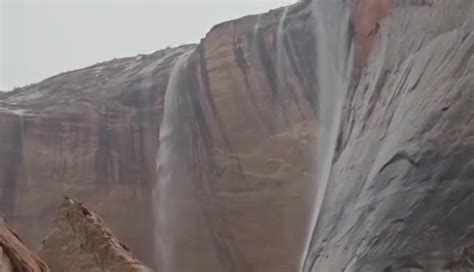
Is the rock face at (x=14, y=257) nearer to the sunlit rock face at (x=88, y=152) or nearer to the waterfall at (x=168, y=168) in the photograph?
the waterfall at (x=168, y=168)

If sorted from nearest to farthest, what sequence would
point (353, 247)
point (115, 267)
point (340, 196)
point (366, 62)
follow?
point (115, 267), point (353, 247), point (340, 196), point (366, 62)

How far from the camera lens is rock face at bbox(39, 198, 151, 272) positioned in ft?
7.49

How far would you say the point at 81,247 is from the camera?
2.37m

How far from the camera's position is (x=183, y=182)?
30.5ft

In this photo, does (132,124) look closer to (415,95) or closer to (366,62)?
(366,62)

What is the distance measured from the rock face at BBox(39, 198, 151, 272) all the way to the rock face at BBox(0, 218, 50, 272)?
0.80 meters

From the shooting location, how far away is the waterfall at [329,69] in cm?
694

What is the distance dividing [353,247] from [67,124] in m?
6.86

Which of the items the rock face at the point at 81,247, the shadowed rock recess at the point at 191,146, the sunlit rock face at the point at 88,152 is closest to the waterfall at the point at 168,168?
the shadowed rock recess at the point at 191,146

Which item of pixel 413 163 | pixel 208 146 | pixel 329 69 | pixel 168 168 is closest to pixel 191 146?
pixel 208 146

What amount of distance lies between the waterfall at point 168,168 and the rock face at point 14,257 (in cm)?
771

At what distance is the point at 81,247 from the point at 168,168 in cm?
708

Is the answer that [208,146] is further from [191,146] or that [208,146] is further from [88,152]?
[88,152]

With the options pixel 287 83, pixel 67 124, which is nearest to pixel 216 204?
pixel 287 83
